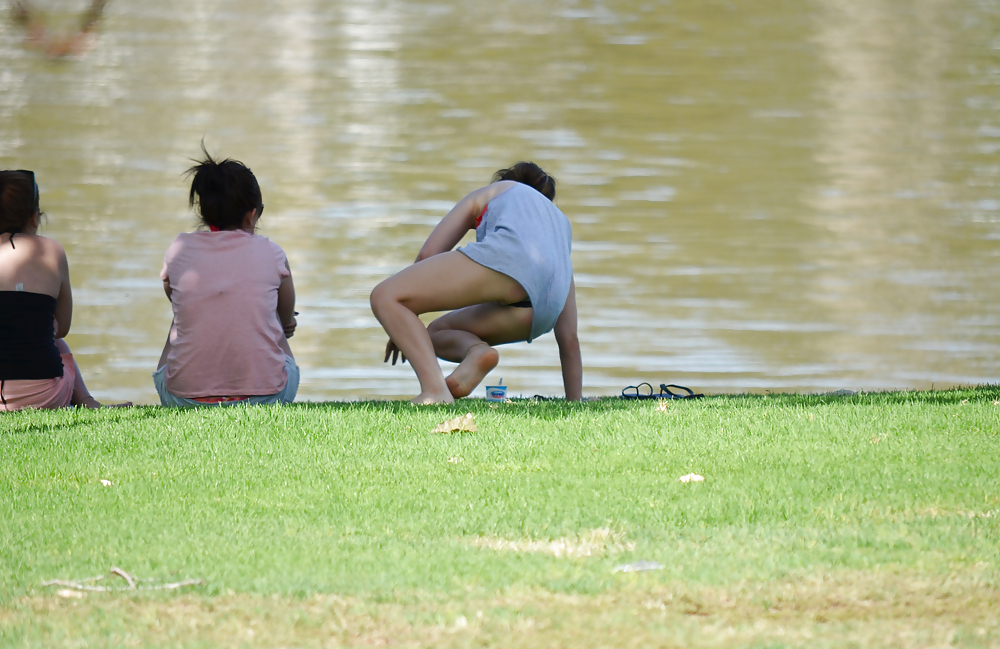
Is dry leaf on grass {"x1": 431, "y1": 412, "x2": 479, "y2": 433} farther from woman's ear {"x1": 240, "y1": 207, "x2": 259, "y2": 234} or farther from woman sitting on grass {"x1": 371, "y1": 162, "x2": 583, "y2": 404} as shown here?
woman's ear {"x1": 240, "y1": 207, "x2": 259, "y2": 234}

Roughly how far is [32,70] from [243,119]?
260 centimetres

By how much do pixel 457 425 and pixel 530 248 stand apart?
0.73 meters

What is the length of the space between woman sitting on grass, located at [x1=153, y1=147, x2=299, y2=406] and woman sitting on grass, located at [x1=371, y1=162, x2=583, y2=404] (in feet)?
1.02

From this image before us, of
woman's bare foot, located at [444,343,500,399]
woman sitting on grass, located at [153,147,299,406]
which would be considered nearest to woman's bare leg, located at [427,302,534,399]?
woman's bare foot, located at [444,343,500,399]

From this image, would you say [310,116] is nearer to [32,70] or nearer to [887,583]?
[32,70]

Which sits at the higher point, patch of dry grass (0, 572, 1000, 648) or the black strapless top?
patch of dry grass (0, 572, 1000, 648)

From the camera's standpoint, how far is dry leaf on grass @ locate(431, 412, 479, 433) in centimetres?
270

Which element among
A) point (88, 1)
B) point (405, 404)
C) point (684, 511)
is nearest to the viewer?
point (684, 511)

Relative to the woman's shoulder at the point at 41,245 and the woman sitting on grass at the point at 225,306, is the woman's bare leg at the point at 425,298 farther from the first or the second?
Answer: the woman's shoulder at the point at 41,245

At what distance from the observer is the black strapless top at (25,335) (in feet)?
10.8

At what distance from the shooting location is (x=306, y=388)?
492 cm

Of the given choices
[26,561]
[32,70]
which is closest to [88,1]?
[32,70]

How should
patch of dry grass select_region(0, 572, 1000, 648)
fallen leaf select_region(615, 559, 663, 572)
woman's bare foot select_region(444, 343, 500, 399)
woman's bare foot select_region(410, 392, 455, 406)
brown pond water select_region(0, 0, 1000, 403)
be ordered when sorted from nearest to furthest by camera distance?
patch of dry grass select_region(0, 572, 1000, 648)
fallen leaf select_region(615, 559, 663, 572)
woman's bare foot select_region(410, 392, 455, 406)
woman's bare foot select_region(444, 343, 500, 399)
brown pond water select_region(0, 0, 1000, 403)

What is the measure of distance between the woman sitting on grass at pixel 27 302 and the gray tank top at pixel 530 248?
1.13m
